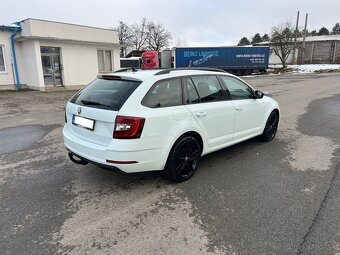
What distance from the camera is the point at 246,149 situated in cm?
562

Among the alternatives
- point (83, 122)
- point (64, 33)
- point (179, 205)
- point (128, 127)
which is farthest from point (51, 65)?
point (179, 205)

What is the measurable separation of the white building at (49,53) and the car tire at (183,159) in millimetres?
15260

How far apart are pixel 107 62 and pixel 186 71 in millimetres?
17985

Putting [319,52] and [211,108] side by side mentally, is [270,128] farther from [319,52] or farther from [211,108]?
[319,52]

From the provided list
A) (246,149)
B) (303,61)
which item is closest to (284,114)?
(246,149)

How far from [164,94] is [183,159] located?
979 mm

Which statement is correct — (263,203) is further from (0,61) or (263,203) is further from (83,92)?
(0,61)

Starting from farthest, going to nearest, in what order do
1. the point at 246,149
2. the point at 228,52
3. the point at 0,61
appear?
the point at 228,52 < the point at 0,61 < the point at 246,149

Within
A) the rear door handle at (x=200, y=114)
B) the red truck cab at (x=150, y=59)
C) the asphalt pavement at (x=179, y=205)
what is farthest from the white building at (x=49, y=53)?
the rear door handle at (x=200, y=114)

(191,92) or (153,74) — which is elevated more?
(153,74)

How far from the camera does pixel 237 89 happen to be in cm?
513

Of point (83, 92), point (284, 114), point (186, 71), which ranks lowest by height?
point (284, 114)

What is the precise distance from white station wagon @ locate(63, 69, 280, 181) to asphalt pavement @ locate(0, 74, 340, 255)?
17.4 inches

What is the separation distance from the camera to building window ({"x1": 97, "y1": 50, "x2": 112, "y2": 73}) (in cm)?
2070
